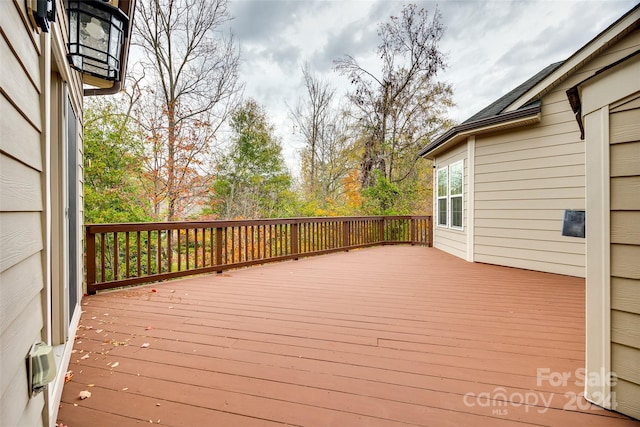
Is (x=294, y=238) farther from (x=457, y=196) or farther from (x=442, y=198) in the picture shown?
(x=442, y=198)

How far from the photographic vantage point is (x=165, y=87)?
28.1ft

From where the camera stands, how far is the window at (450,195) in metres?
6.32

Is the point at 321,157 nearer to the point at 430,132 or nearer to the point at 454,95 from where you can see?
the point at 430,132

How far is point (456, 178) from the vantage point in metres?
6.50

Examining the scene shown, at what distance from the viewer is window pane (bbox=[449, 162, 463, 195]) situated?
20.6 feet

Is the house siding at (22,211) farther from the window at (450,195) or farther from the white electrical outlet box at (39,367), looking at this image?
the window at (450,195)

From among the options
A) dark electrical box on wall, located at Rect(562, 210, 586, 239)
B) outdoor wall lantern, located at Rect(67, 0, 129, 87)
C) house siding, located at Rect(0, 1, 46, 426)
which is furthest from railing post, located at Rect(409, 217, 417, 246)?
house siding, located at Rect(0, 1, 46, 426)

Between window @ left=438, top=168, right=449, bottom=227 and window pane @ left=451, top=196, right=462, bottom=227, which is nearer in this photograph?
window pane @ left=451, top=196, right=462, bottom=227

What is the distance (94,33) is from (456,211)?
6.34 m

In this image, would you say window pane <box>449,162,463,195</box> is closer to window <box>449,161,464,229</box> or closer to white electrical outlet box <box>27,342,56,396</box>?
window <box>449,161,464,229</box>

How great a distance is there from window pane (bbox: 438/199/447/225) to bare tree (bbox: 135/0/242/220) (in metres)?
6.56

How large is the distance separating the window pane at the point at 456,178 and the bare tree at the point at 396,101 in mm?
4684

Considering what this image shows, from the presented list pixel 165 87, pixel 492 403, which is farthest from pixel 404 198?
pixel 492 403

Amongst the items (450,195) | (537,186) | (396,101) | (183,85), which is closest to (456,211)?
(450,195)
